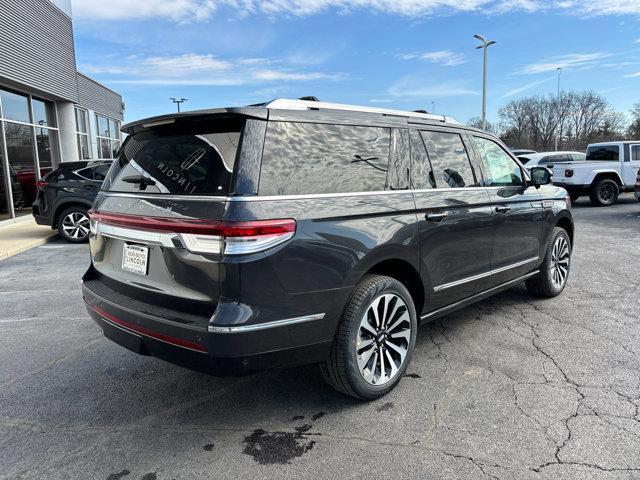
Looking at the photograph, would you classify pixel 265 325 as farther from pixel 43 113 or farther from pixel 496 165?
pixel 43 113

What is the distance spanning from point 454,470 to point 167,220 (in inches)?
78.8

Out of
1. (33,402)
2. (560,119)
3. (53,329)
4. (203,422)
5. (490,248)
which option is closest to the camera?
(203,422)

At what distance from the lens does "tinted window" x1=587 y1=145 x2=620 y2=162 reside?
1538 cm

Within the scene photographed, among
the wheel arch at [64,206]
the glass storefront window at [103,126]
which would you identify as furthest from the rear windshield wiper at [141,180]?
the glass storefront window at [103,126]

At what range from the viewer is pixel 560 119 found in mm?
79125

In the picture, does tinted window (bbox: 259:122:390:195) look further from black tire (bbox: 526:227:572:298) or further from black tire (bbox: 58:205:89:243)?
black tire (bbox: 58:205:89:243)

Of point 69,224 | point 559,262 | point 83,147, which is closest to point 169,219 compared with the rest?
point 559,262

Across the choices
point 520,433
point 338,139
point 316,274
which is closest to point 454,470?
point 520,433

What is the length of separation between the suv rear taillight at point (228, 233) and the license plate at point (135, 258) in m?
0.23

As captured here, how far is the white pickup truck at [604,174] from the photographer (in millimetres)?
14766

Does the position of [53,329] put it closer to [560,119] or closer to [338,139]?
[338,139]

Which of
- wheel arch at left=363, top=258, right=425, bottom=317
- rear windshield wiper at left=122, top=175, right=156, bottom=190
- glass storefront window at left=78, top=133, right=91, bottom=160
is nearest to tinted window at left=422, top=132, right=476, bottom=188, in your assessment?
wheel arch at left=363, top=258, right=425, bottom=317

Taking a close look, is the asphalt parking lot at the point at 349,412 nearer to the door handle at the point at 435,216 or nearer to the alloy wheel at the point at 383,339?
the alloy wheel at the point at 383,339

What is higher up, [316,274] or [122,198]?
[122,198]
